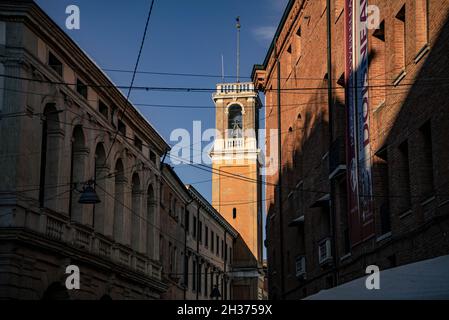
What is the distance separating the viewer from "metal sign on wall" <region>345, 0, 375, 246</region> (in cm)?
2411

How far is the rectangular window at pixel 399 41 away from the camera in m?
22.2

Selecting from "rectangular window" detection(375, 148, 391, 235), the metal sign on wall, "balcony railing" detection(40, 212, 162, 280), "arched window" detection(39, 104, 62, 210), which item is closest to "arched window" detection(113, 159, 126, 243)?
"balcony railing" detection(40, 212, 162, 280)

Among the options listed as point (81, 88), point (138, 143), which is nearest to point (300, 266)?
point (81, 88)

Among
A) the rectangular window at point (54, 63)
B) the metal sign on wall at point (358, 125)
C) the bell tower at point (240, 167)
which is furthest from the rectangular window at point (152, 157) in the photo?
the bell tower at point (240, 167)

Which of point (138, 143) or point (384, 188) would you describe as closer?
point (384, 188)

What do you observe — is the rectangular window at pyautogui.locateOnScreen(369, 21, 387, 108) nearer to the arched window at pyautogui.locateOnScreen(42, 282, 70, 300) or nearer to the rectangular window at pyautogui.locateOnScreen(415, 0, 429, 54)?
the rectangular window at pyautogui.locateOnScreen(415, 0, 429, 54)

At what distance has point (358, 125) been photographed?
25.0 meters

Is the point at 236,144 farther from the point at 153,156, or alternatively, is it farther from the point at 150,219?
the point at 150,219

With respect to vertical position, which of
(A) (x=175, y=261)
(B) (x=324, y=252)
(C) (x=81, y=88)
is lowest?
(B) (x=324, y=252)

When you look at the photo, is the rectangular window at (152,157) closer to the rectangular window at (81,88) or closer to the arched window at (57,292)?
the rectangular window at (81,88)

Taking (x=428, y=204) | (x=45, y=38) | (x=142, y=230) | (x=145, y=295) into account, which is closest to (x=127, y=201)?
(x=142, y=230)

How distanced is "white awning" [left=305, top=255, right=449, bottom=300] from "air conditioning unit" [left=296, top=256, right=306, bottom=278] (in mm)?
15038

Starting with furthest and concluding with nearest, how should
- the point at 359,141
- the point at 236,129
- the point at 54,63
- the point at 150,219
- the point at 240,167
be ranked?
the point at 240,167 < the point at 236,129 < the point at 150,219 < the point at 54,63 < the point at 359,141

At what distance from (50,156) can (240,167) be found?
57521 mm
